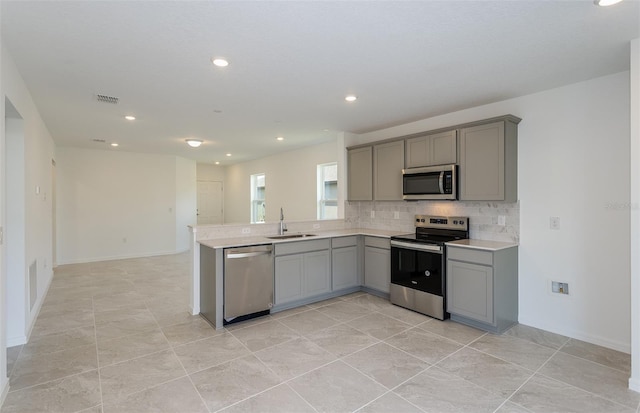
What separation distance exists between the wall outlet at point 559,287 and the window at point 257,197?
687 cm

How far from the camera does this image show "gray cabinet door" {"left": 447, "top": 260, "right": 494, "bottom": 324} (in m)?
3.28

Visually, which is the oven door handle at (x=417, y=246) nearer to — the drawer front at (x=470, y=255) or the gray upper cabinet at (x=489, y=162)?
the drawer front at (x=470, y=255)

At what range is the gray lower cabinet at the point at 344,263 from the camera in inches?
175

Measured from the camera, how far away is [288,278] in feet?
13.0

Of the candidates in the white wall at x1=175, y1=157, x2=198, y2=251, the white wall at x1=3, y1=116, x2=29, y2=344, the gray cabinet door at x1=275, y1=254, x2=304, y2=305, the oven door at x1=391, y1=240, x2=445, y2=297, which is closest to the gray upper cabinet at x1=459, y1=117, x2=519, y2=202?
the oven door at x1=391, y1=240, x2=445, y2=297

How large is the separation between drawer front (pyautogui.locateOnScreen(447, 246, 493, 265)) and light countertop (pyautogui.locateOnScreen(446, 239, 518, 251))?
0.16 ft

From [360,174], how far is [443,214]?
1.45m

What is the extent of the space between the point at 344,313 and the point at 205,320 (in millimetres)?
1609

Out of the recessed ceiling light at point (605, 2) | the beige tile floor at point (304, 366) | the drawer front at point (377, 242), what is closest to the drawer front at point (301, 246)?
the drawer front at point (377, 242)

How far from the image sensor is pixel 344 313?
3875 millimetres

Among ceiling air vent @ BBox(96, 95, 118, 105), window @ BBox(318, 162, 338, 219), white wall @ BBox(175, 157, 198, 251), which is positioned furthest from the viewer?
white wall @ BBox(175, 157, 198, 251)

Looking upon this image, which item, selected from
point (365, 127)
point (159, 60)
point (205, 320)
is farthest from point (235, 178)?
point (159, 60)

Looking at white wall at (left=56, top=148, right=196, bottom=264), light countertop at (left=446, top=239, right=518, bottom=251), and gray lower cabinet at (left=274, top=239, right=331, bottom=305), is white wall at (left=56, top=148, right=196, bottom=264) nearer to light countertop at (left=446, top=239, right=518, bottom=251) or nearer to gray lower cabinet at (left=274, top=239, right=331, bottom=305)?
gray lower cabinet at (left=274, top=239, right=331, bottom=305)

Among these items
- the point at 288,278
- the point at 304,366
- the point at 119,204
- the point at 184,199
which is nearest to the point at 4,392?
the point at 304,366
